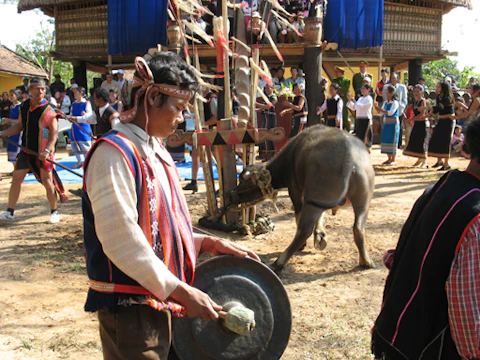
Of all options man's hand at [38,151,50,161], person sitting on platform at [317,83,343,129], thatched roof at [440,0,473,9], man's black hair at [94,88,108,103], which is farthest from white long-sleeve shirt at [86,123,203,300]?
thatched roof at [440,0,473,9]

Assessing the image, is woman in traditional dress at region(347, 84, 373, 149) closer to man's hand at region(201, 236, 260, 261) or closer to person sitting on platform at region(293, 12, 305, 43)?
person sitting on platform at region(293, 12, 305, 43)

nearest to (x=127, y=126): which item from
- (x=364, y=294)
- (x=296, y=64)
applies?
(x=364, y=294)

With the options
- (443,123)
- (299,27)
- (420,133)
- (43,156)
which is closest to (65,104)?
(299,27)

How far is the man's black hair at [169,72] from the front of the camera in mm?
1930

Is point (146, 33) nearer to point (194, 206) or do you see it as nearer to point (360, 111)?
point (360, 111)

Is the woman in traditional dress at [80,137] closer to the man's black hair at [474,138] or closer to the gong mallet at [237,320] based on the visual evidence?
the gong mallet at [237,320]

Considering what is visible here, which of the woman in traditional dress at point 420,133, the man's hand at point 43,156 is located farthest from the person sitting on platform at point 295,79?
the man's hand at point 43,156

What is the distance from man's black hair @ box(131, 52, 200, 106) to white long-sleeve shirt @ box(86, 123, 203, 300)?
34 centimetres

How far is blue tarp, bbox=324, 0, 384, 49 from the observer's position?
1373cm

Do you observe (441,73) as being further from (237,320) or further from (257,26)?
(237,320)

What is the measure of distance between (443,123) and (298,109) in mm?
3233

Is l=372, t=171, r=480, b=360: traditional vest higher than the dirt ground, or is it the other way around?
l=372, t=171, r=480, b=360: traditional vest

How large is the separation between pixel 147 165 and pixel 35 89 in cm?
548

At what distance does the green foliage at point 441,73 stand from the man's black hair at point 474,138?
89.5 ft
